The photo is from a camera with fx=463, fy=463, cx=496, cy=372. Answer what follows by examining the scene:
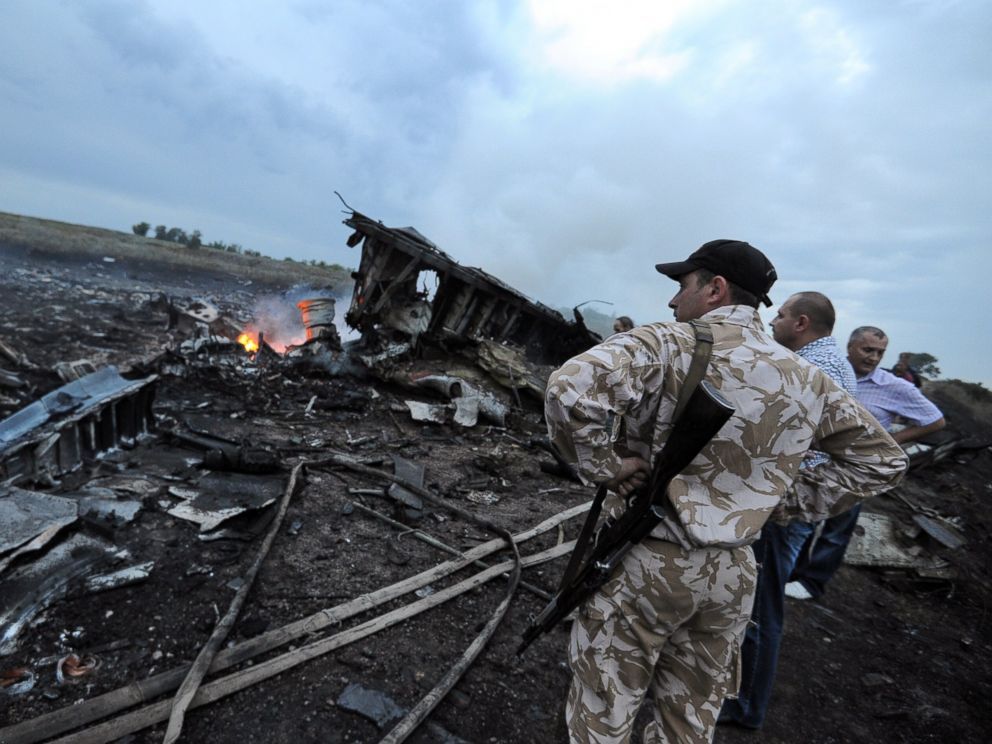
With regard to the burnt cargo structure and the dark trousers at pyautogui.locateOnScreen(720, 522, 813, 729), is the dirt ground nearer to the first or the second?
the dark trousers at pyautogui.locateOnScreen(720, 522, 813, 729)

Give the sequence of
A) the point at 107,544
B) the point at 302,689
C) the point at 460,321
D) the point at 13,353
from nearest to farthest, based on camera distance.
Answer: the point at 302,689, the point at 107,544, the point at 13,353, the point at 460,321

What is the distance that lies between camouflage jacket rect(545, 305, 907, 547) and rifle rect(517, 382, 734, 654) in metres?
0.07

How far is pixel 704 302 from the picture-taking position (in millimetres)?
1739

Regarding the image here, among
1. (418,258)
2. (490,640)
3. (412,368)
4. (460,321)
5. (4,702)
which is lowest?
(4,702)

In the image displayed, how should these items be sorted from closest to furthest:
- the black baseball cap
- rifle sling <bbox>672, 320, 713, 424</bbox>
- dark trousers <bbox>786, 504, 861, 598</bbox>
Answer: rifle sling <bbox>672, 320, 713, 424</bbox> → the black baseball cap → dark trousers <bbox>786, 504, 861, 598</bbox>

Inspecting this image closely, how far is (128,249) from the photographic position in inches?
842

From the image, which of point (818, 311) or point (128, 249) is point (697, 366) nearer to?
point (818, 311)

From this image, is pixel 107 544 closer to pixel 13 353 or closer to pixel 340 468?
pixel 340 468

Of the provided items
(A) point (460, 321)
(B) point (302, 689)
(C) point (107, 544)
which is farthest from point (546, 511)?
(A) point (460, 321)

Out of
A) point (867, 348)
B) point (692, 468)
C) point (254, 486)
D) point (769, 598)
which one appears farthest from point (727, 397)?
point (254, 486)

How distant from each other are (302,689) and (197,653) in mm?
701

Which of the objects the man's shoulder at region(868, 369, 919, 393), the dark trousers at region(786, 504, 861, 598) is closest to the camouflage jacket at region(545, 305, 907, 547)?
the man's shoulder at region(868, 369, 919, 393)

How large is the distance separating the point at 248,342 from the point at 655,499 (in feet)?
35.4

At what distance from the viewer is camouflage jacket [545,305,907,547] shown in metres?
1.52
